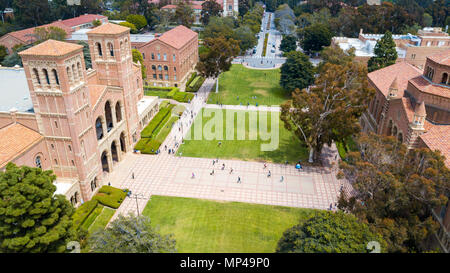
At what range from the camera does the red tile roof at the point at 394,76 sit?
172ft

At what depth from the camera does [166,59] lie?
8231cm

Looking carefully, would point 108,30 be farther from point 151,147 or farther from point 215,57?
point 215,57

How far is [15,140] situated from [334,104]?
41.5 meters

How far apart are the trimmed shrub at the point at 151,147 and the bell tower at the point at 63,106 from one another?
1211 centimetres

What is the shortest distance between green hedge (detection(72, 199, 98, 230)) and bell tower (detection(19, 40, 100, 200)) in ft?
5.97

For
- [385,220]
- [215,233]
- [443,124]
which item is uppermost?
[443,124]

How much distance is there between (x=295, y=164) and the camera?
173 ft

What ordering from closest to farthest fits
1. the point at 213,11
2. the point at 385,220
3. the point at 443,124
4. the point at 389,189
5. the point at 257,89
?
the point at 385,220
the point at 389,189
the point at 443,124
the point at 257,89
the point at 213,11

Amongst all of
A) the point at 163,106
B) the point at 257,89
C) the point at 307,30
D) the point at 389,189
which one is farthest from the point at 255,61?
the point at 389,189

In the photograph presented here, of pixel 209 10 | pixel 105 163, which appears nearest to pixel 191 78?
pixel 105 163

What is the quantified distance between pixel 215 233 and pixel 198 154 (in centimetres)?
1856

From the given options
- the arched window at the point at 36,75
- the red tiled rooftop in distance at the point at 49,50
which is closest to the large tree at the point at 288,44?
the red tiled rooftop in distance at the point at 49,50

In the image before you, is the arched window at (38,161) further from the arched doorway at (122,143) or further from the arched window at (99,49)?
the arched window at (99,49)

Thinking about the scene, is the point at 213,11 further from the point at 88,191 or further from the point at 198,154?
the point at 88,191
